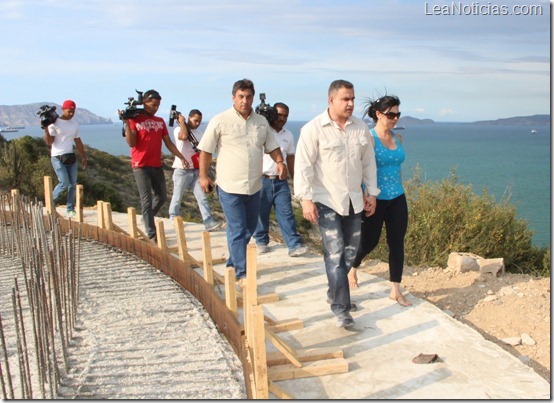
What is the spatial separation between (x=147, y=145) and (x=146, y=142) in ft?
0.11

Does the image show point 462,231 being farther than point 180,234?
Yes

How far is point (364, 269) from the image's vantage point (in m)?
7.54

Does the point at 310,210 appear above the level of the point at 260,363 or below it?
above

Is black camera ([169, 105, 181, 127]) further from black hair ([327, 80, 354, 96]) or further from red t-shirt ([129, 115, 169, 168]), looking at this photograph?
black hair ([327, 80, 354, 96])

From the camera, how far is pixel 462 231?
955 cm

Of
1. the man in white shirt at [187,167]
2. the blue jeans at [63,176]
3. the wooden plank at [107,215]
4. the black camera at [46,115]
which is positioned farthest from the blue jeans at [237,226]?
the black camera at [46,115]

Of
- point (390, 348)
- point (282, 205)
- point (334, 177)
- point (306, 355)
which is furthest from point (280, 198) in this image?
point (306, 355)

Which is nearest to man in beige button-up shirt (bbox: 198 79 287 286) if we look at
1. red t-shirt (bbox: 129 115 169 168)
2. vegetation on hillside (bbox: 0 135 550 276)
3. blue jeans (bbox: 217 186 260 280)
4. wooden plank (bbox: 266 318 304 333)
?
blue jeans (bbox: 217 186 260 280)

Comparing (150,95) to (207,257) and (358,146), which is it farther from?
(358,146)

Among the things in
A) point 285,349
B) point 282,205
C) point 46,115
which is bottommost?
point 285,349

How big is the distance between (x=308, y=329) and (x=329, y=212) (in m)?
0.91

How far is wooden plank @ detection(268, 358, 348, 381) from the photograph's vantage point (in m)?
4.05

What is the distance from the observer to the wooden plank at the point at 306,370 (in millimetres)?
4051

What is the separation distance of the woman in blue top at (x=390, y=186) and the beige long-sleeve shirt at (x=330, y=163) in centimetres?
41
